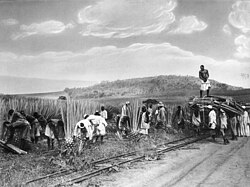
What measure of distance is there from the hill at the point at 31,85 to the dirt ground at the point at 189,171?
1.63 meters

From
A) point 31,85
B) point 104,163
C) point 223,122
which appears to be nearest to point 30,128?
point 31,85

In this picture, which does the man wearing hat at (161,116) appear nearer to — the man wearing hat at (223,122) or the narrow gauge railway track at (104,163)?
the narrow gauge railway track at (104,163)

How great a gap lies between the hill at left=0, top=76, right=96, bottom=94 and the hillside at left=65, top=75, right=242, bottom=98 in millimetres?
167

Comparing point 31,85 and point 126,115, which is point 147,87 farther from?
point 31,85

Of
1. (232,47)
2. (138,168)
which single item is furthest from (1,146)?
(232,47)

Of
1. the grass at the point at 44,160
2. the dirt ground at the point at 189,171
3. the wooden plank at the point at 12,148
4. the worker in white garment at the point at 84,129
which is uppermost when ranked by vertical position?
the worker in white garment at the point at 84,129

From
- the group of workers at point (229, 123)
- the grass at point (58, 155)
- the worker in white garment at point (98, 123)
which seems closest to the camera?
the grass at point (58, 155)

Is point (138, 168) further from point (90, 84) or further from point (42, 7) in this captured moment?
point (42, 7)

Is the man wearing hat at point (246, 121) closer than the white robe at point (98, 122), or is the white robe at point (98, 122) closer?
the white robe at point (98, 122)

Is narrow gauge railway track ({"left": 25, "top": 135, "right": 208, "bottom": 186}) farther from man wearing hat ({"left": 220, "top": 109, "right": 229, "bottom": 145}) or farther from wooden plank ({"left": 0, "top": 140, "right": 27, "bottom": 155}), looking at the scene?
wooden plank ({"left": 0, "top": 140, "right": 27, "bottom": 155})

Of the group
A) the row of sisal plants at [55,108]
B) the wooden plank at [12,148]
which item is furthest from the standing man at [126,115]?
the wooden plank at [12,148]

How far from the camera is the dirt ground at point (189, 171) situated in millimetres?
3541

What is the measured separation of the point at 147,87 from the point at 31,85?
88.8 inches

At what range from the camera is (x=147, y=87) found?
6.07 metres
